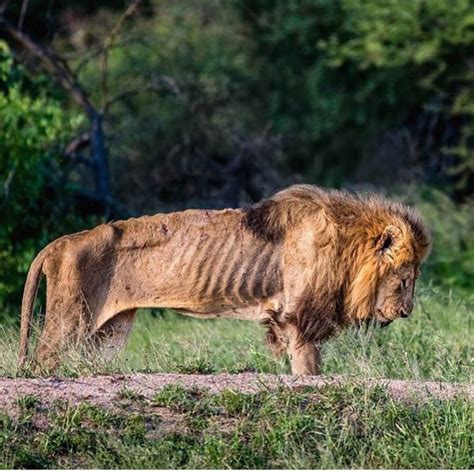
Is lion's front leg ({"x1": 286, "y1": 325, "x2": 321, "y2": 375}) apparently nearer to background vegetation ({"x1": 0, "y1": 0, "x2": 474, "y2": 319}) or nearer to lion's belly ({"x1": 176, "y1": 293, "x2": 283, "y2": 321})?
lion's belly ({"x1": 176, "y1": 293, "x2": 283, "y2": 321})

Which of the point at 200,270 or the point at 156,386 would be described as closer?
the point at 156,386

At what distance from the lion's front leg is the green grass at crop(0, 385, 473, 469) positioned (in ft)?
3.89

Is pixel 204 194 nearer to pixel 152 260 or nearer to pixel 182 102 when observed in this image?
pixel 182 102

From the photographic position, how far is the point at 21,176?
11930 millimetres

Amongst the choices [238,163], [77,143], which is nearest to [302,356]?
[77,143]

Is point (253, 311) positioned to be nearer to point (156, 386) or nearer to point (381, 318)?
point (381, 318)

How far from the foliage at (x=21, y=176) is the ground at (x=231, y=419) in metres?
4.44

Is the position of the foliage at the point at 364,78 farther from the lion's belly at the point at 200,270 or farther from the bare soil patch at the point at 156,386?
the bare soil patch at the point at 156,386

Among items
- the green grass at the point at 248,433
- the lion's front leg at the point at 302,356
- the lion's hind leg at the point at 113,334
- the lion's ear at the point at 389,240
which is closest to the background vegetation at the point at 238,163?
the green grass at the point at 248,433

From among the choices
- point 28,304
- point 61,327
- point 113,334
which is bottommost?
point 113,334

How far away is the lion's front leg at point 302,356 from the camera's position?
26.3ft

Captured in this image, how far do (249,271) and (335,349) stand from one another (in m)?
0.71

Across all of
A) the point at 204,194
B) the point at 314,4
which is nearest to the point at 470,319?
the point at 204,194

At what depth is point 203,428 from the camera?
654cm
